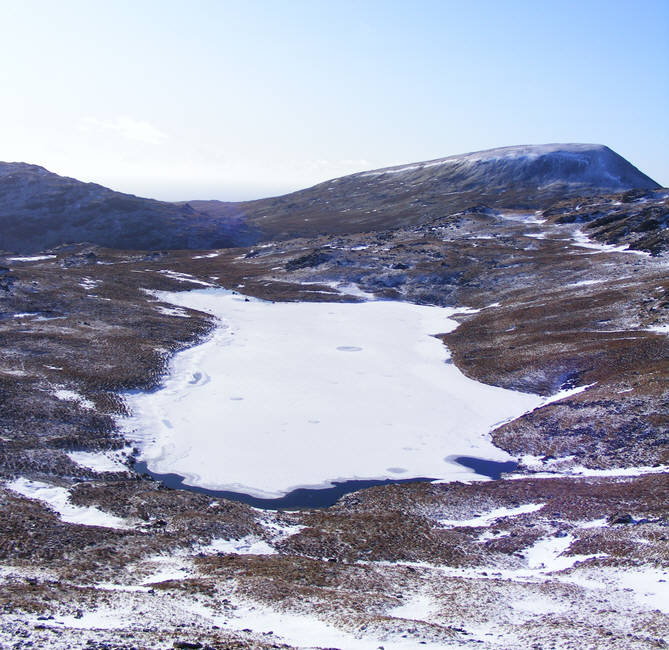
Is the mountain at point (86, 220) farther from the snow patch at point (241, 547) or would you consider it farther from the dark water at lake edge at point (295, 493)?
the snow patch at point (241, 547)

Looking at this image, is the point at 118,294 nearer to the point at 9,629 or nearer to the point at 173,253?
the point at 173,253

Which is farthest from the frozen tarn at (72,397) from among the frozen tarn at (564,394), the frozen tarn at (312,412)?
the frozen tarn at (564,394)

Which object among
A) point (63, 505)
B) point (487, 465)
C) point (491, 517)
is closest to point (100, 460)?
point (63, 505)

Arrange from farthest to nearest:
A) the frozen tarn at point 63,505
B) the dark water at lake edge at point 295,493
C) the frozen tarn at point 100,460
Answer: the frozen tarn at point 100,460 < the dark water at lake edge at point 295,493 < the frozen tarn at point 63,505

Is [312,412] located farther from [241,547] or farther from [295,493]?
[241,547]

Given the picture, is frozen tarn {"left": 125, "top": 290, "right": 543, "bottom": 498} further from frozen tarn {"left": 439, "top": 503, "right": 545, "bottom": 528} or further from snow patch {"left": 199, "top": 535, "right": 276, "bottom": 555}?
snow patch {"left": 199, "top": 535, "right": 276, "bottom": 555}

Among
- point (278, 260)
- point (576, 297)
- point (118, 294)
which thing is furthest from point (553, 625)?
point (278, 260)
